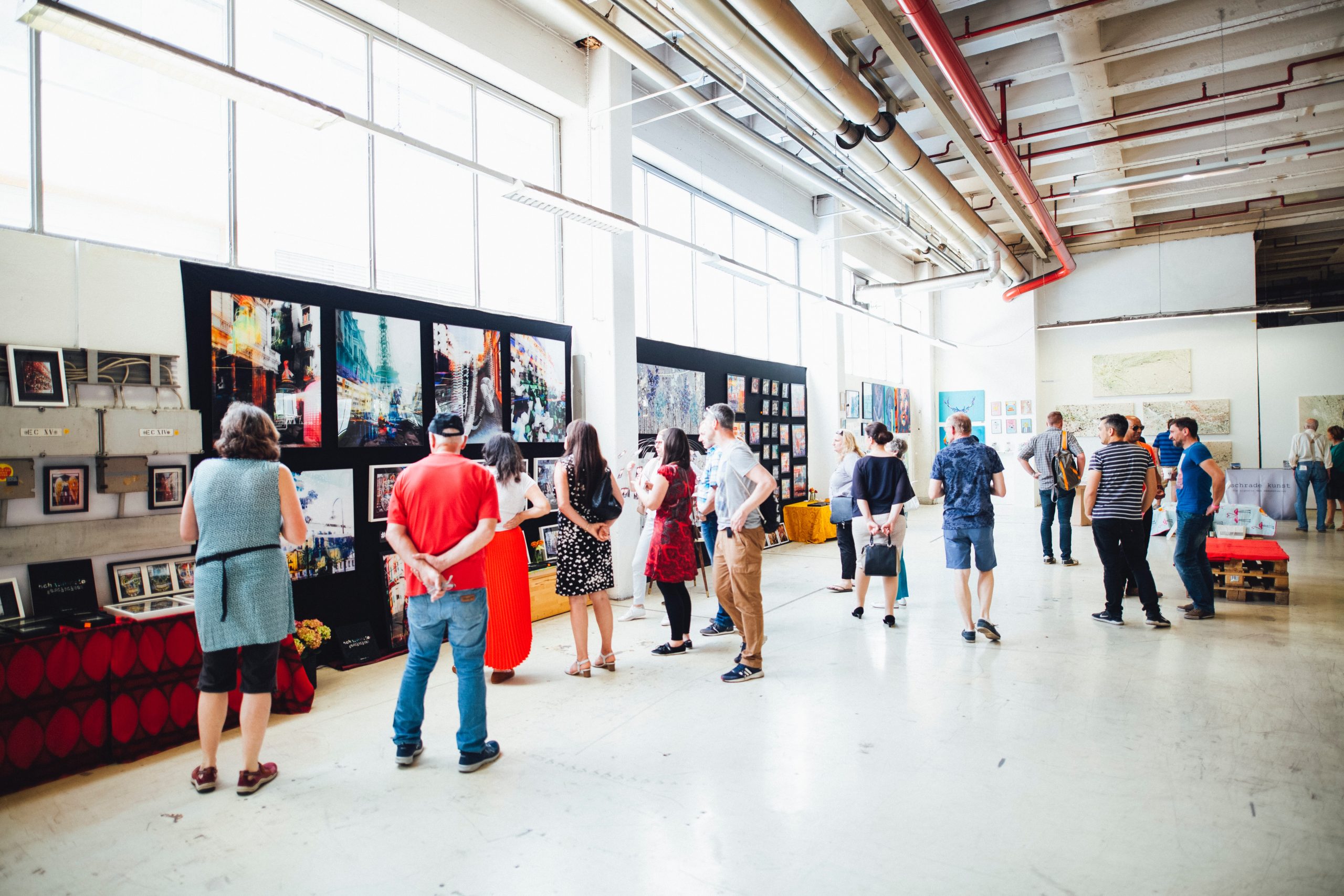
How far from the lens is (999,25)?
618cm

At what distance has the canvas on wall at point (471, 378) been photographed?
5.62 metres

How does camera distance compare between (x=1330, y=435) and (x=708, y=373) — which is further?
(x=1330, y=435)

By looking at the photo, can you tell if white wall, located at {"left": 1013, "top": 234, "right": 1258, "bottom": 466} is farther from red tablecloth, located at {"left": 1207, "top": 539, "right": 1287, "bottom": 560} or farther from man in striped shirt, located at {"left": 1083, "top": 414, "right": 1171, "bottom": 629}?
man in striped shirt, located at {"left": 1083, "top": 414, "right": 1171, "bottom": 629}

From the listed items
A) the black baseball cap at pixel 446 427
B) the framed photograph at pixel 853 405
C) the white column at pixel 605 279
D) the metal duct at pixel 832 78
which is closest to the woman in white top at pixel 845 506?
the white column at pixel 605 279

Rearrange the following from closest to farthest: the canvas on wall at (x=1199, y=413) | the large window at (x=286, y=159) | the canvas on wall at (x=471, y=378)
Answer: the large window at (x=286, y=159)
the canvas on wall at (x=471, y=378)
the canvas on wall at (x=1199, y=413)

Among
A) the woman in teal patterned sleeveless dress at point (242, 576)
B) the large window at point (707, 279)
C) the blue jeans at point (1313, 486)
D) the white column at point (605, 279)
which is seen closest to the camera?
the woman in teal patterned sleeveless dress at point (242, 576)

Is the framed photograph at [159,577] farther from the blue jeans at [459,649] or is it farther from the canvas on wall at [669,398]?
the canvas on wall at [669,398]

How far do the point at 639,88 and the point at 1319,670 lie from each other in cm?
753

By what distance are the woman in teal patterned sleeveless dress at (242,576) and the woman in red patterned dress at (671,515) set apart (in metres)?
2.10

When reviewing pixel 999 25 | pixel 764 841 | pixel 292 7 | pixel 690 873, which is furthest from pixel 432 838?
pixel 999 25

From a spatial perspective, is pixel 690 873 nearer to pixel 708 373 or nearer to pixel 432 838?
pixel 432 838

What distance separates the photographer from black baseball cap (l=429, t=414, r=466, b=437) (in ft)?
10.6

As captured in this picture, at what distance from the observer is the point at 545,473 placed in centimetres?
657

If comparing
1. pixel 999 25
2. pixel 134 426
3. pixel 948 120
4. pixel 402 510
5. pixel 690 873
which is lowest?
pixel 690 873
